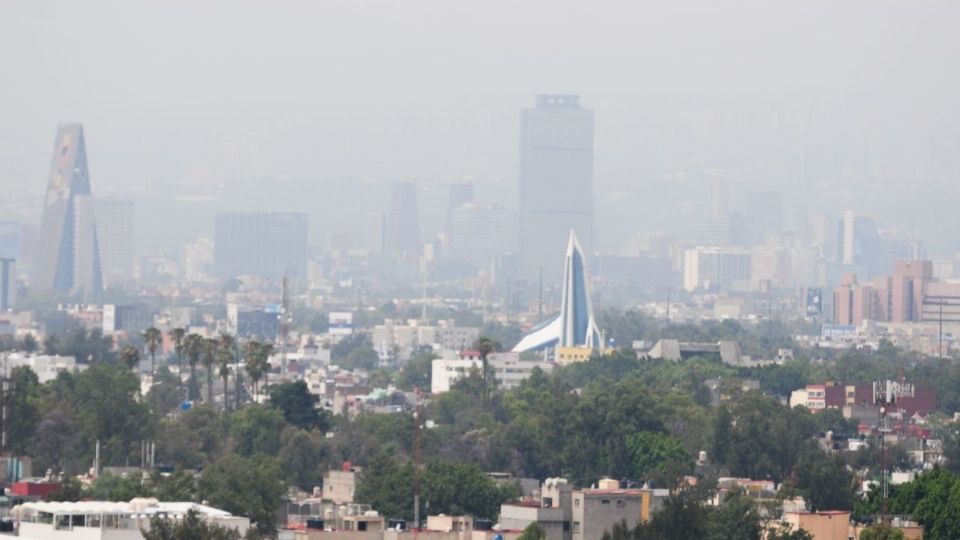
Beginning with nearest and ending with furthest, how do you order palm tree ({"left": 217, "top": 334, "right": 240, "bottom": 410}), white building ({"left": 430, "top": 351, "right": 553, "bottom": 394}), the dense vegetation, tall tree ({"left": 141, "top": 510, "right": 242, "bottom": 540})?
tall tree ({"left": 141, "top": 510, "right": 242, "bottom": 540})
the dense vegetation
palm tree ({"left": 217, "top": 334, "right": 240, "bottom": 410})
white building ({"left": 430, "top": 351, "right": 553, "bottom": 394})

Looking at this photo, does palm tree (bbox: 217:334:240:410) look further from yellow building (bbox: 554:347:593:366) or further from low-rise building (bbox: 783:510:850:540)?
yellow building (bbox: 554:347:593:366)

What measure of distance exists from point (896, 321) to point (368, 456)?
116863mm

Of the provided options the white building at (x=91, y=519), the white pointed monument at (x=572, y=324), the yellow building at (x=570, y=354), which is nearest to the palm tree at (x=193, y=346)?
the white building at (x=91, y=519)

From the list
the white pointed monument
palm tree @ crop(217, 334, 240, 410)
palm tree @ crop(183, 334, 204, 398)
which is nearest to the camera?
palm tree @ crop(183, 334, 204, 398)

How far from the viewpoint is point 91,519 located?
39.8 metres

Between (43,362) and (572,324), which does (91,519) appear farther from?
(572,324)

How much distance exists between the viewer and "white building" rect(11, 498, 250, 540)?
1554 inches

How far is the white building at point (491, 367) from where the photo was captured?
117 meters

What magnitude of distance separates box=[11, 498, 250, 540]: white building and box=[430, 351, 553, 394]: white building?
69.4 meters

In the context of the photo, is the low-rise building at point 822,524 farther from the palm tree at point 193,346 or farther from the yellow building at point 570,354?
the yellow building at point 570,354

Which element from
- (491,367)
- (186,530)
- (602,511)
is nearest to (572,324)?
(491,367)

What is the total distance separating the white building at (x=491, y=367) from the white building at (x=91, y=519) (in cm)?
6936

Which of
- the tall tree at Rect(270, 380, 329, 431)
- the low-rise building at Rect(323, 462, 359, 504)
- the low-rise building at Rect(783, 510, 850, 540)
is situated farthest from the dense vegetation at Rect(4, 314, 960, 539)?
the low-rise building at Rect(783, 510, 850, 540)

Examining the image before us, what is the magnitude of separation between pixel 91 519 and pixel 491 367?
75219mm
